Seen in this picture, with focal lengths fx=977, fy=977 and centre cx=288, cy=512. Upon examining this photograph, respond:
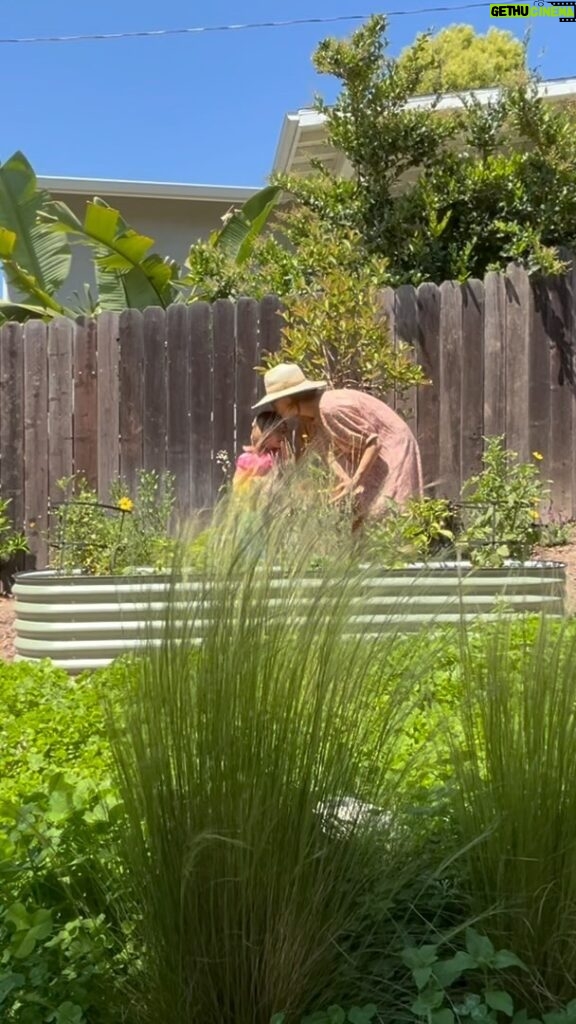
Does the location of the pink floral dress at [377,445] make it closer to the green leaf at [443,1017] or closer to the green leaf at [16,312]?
the green leaf at [443,1017]

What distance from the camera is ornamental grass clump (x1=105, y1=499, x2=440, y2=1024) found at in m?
1.63

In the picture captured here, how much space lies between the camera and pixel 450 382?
24.9 ft

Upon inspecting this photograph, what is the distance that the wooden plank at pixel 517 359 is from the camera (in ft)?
24.8

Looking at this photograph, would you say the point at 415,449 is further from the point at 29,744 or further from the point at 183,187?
the point at 183,187

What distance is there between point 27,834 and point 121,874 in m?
0.41

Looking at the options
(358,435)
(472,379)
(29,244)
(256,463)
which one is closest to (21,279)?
(29,244)

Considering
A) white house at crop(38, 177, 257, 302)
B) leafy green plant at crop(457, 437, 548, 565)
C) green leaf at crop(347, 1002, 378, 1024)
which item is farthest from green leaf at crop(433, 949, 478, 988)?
white house at crop(38, 177, 257, 302)

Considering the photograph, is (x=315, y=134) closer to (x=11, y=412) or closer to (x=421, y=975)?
(x=11, y=412)

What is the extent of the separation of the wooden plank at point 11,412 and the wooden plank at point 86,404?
466 millimetres

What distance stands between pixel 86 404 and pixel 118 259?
2.99m

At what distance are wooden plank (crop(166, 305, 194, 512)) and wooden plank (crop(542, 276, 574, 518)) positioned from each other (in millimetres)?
2846

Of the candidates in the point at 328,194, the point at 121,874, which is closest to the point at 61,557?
the point at 121,874

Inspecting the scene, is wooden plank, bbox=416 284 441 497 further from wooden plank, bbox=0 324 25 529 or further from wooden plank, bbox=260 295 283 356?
wooden plank, bbox=0 324 25 529

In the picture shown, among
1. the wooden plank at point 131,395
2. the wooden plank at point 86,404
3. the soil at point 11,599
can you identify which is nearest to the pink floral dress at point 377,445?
the soil at point 11,599
